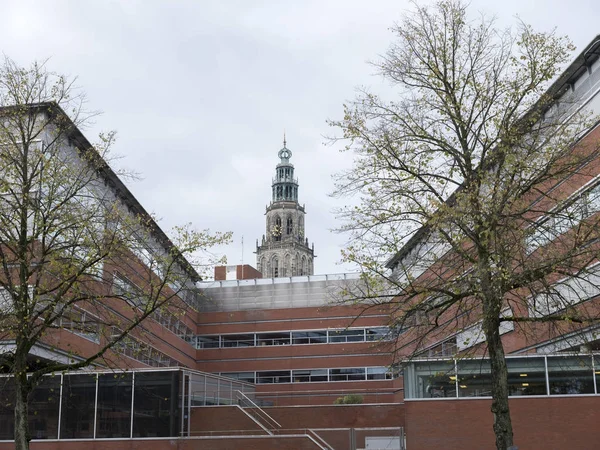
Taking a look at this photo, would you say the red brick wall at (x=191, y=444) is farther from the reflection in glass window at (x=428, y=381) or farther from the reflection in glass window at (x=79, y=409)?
the reflection in glass window at (x=428, y=381)

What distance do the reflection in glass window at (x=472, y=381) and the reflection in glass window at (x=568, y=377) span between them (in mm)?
2318

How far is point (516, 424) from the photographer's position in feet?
89.5

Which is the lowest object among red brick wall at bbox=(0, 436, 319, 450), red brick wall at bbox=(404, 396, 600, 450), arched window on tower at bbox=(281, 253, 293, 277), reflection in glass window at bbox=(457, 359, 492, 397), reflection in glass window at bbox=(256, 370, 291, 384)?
red brick wall at bbox=(0, 436, 319, 450)

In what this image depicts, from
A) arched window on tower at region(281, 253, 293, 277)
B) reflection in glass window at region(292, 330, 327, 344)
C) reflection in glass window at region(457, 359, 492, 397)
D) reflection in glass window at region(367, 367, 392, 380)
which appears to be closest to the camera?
reflection in glass window at region(457, 359, 492, 397)

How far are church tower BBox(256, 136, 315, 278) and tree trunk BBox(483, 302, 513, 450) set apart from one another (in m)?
120

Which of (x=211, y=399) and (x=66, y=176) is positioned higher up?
(x=66, y=176)

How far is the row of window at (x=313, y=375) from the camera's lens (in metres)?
56.5

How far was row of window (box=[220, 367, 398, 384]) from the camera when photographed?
56500 mm

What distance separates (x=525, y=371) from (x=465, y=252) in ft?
40.7

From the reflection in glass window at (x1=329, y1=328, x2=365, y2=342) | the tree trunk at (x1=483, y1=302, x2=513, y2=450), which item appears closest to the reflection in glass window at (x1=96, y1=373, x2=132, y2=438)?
the tree trunk at (x1=483, y1=302, x2=513, y2=450)

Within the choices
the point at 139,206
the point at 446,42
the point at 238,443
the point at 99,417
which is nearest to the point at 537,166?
the point at 446,42

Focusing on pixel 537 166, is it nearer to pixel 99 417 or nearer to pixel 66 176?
pixel 66 176

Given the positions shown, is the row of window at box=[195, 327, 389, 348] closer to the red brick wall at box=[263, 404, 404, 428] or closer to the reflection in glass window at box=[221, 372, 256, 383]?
the reflection in glass window at box=[221, 372, 256, 383]

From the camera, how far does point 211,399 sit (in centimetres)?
3684
